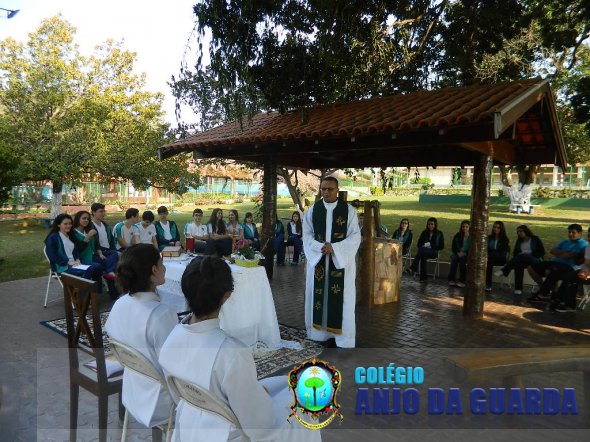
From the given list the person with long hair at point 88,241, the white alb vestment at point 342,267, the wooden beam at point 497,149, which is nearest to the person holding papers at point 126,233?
the person with long hair at point 88,241

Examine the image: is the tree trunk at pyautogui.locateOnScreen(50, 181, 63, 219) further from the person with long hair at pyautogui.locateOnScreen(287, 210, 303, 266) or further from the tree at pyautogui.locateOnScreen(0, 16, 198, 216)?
the person with long hair at pyautogui.locateOnScreen(287, 210, 303, 266)

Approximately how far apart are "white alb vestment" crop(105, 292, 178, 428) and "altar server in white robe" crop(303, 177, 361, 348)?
2878mm

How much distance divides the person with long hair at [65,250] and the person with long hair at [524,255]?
7.27m

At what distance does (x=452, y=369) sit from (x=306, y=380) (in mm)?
1491

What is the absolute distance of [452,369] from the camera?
10.6ft

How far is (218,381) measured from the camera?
182 centimetres

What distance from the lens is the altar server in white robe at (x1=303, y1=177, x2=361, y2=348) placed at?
5.10 metres

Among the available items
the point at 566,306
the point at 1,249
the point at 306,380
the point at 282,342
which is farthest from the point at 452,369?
the point at 1,249

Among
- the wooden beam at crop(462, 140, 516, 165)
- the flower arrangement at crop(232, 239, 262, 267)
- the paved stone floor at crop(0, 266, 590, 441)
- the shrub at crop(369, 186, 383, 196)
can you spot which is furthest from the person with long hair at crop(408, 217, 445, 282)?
the shrub at crop(369, 186, 383, 196)

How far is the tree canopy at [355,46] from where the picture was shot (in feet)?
22.1

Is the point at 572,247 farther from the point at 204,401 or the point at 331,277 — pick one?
the point at 204,401

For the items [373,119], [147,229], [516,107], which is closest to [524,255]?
[516,107]

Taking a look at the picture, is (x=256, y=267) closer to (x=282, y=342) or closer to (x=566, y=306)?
(x=282, y=342)

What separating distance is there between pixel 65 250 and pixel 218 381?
18.5ft
